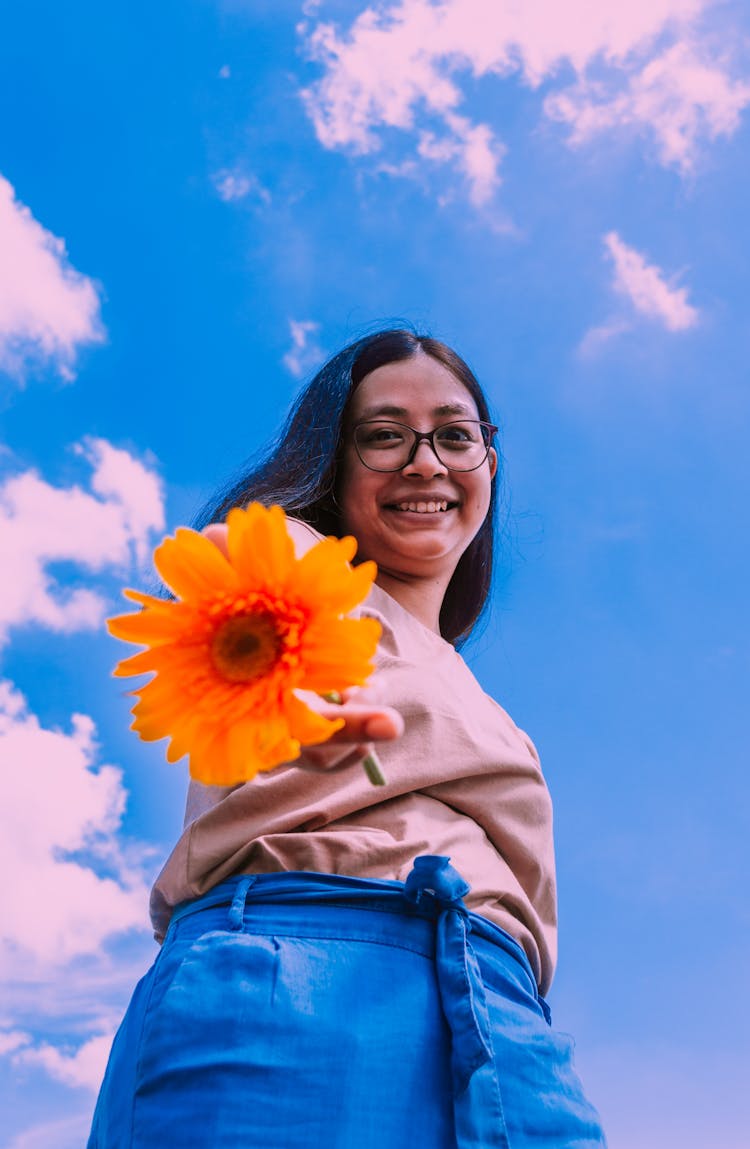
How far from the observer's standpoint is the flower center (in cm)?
104

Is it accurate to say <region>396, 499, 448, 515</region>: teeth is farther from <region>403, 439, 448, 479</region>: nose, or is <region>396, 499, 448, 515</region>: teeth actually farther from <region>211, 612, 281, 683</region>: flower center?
<region>211, 612, 281, 683</region>: flower center

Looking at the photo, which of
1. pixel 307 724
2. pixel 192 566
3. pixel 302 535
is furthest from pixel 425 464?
pixel 307 724

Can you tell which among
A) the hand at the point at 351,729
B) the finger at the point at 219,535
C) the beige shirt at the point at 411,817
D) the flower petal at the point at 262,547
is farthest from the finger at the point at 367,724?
the beige shirt at the point at 411,817

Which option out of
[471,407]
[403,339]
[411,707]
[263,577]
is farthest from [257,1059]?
[403,339]

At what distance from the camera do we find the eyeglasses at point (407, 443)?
269 centimetres

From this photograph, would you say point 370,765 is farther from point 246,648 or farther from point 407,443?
point 407,443

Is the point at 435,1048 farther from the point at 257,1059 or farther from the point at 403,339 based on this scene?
the point at 403,339

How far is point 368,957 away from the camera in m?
1.72

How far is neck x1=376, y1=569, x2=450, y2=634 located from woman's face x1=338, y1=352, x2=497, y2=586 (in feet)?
0.06

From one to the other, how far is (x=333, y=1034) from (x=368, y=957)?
0.14m

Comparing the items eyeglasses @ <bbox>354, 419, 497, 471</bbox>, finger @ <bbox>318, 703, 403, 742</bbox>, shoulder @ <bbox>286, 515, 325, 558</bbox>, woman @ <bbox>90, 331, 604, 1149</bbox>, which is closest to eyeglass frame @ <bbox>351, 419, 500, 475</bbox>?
eyeglasses @ <bbox>354, 419, 497, 471</bbox>

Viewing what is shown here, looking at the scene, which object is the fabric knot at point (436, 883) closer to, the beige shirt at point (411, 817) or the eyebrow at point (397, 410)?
the beige shirt at point (411, 817)

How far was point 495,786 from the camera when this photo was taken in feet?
7.08

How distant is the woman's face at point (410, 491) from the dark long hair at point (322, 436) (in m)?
0.05
